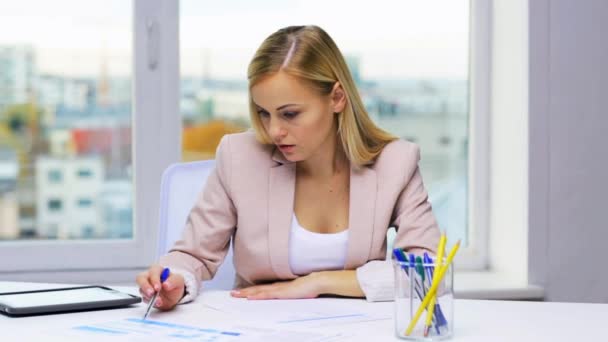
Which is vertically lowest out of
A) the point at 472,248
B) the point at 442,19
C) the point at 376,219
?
the point at 472,248

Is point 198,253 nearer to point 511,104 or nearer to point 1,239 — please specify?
point 1,239

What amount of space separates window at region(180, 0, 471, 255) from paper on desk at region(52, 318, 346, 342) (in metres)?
1.71

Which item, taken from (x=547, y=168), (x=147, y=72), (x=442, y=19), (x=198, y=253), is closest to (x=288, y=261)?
(x=198, y=253)

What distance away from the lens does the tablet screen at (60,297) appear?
150 cm

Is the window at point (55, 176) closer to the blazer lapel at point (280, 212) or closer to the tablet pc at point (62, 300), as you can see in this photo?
the blazer lapel at point (280, 212)

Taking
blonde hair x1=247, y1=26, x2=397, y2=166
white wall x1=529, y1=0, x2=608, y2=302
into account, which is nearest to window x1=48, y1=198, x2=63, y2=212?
blonde hair x1=247, y1=26, x2=397, y2=166

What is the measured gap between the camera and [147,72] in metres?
2.96

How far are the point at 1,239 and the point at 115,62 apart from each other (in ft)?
2.36

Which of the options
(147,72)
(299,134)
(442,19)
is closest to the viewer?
(299,134)

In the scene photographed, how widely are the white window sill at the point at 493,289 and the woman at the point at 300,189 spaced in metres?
1.01

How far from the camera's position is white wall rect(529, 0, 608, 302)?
3037 mm


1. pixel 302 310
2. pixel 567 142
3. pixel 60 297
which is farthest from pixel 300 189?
pixel 567 142

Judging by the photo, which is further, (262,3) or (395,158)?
(262,3)

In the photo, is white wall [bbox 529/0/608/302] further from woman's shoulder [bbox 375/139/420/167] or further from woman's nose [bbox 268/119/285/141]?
woman's nose [bbox 268/119/285/141]
